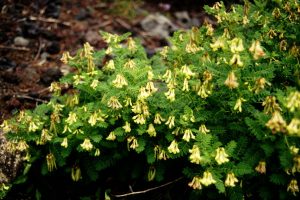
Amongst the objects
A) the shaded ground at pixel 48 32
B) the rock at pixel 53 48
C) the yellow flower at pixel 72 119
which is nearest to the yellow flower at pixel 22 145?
the yellow flower at pixel 72 119

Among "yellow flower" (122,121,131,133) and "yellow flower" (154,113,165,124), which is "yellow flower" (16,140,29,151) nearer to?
"yellow flower" (122,121,131,133)

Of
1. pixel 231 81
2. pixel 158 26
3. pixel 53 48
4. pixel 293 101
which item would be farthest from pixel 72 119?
pixel 158 26

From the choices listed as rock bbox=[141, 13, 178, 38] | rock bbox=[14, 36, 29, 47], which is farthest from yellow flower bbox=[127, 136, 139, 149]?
rock bbox=[141, 13, 178, 38]

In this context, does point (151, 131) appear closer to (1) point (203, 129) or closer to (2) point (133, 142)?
(2) point (133, 142)

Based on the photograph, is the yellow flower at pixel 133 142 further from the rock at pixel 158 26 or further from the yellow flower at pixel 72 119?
the rock at pixel 158 26

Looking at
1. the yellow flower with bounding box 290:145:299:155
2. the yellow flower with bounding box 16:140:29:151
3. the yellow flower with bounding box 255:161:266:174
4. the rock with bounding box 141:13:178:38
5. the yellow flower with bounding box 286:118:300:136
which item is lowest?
the rock with bounding box 141:13:178:38

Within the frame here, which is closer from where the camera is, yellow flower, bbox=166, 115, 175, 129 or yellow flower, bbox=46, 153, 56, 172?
yellow flower, bbox=166, 115, 175, 129

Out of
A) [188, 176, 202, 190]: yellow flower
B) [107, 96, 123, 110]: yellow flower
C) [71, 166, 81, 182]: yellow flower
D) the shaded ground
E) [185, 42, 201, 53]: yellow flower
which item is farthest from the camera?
the shaded ground
